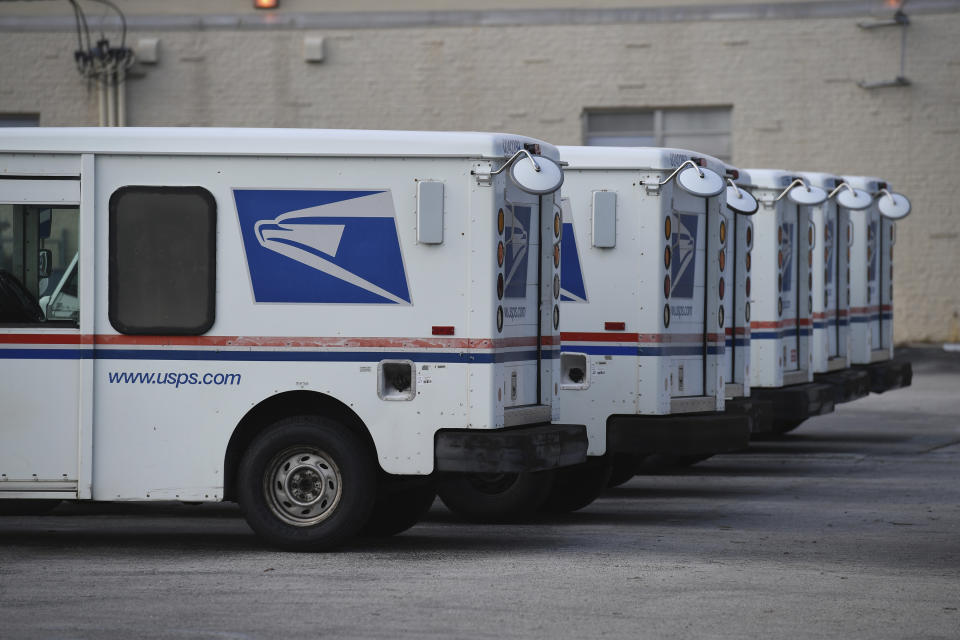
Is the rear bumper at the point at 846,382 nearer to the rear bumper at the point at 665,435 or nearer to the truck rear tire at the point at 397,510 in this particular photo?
the rear bumper at the point at 665,435

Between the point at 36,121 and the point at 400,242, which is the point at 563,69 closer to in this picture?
the point at 36,121

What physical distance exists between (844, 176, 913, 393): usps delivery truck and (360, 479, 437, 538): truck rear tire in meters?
9.22

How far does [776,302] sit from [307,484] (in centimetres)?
699

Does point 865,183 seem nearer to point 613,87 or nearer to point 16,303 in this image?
point 16,303

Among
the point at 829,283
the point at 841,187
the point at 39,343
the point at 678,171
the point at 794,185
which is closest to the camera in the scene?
the point at 39,343

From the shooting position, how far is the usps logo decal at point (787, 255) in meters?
16.7

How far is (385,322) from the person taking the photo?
34.8 feet

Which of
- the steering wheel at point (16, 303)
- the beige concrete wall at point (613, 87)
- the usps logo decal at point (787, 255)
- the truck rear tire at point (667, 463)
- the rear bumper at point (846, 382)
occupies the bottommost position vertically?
the truck rear tire at point (667, 463)

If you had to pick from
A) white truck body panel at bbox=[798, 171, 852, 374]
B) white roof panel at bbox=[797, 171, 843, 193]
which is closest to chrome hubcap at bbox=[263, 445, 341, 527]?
white truck body panel at bbox=[798, 171, 852, 374]

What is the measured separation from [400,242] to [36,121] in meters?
23.0

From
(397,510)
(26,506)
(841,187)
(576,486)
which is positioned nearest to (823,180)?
(841,187)

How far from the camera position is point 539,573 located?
32.8 ft

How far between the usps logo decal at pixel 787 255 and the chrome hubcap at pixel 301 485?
286 inches

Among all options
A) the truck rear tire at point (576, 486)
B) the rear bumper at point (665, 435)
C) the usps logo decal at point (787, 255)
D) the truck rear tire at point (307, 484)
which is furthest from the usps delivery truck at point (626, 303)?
the usps logo decal at point (787, 255)
